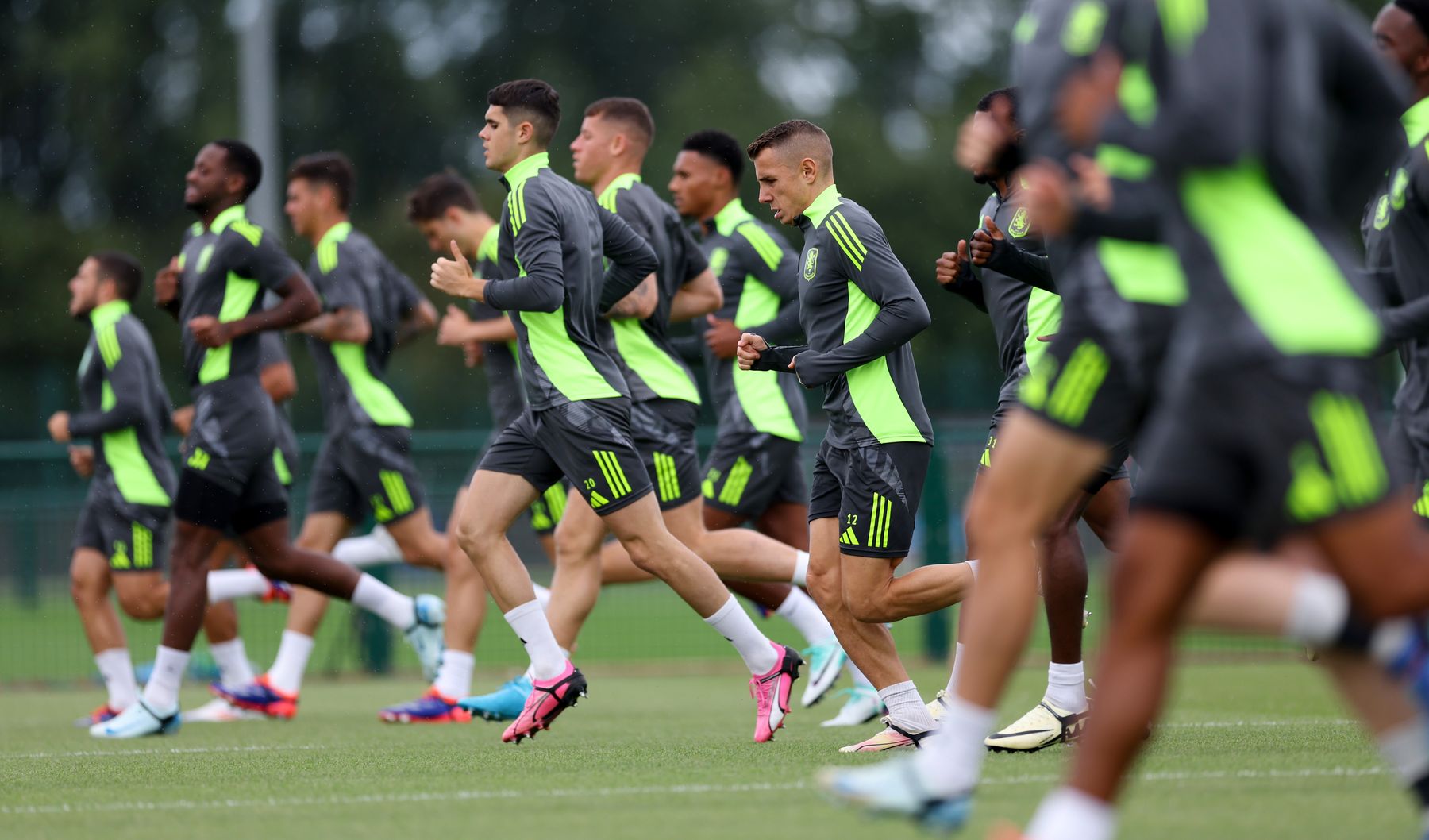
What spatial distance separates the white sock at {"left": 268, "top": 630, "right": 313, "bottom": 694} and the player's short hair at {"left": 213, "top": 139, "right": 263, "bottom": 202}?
2438mm

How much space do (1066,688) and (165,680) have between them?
14.3 ft

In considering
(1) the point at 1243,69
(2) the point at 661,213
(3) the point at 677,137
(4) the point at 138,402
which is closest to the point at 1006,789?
(1) the point at 1243,69

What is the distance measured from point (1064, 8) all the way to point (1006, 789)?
230cm

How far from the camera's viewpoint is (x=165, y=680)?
8.84 meters

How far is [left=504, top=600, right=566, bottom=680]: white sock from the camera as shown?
7.49 m

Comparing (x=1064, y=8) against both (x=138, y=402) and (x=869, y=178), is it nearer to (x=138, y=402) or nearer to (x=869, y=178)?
(x=138, y=402)

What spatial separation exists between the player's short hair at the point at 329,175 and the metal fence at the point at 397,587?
279cm

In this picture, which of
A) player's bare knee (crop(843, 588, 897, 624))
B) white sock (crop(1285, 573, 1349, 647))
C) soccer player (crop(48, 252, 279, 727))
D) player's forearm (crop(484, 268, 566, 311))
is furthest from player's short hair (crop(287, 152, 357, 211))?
white sock (crop(1285, 573, 1349, 647))

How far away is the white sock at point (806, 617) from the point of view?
9422 millimetres

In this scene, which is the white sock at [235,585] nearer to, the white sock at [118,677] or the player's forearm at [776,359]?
the white sock at [118,677]

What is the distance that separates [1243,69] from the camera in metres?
3.64

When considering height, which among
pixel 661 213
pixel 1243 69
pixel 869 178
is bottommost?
pixel 869 178

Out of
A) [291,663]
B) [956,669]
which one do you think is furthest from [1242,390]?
[291,663]

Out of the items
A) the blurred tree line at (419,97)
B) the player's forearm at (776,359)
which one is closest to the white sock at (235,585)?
the player's forearm at (776,359)
